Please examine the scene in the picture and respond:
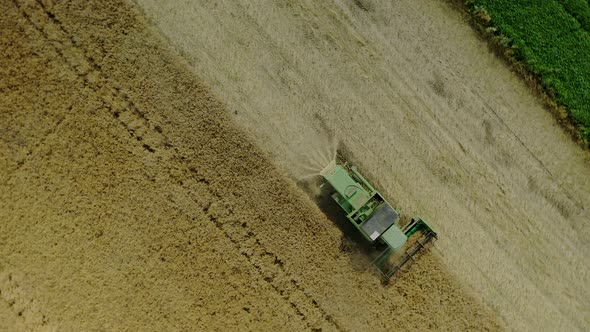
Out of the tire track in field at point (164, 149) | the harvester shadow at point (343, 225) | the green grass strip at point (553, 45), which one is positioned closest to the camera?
the tire track in field at point (164, 149)

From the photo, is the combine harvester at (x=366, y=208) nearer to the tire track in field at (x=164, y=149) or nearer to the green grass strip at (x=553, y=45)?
the tire track in field at (x=164, y=149)

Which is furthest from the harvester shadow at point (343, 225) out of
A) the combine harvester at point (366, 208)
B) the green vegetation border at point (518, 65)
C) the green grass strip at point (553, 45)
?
the green grass strip at point (553, 45)

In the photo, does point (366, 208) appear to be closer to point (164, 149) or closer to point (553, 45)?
point (164, 149)

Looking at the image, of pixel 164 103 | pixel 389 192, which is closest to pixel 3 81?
pixel 164 103

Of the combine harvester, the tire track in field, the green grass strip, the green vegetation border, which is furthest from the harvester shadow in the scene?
the green grass strip

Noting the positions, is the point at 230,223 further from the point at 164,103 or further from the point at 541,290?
the point at 541,290

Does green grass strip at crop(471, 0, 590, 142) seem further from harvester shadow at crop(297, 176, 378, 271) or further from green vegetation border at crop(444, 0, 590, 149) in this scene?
harvester shadow at crop(297, 176, 378, 271)
